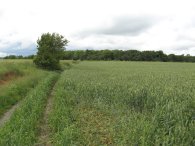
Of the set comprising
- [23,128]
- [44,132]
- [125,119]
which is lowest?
[44,132]

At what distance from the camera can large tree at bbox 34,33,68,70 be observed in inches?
2264

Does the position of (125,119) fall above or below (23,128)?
above

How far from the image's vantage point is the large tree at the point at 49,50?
2264 inches

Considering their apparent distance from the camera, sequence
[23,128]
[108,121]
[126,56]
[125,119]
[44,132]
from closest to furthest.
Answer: [23,128], [44,132], [125,119], [108,121], [126,56]

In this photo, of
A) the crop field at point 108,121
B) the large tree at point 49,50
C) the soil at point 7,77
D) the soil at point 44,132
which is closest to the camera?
the crop field at point 108,121

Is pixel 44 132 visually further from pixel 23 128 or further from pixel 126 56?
pixel 126 56

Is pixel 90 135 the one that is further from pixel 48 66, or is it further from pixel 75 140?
pixel 48 66

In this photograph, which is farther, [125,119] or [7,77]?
[7,77]

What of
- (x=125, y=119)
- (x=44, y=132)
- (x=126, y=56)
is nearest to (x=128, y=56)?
(x=126, y=56)

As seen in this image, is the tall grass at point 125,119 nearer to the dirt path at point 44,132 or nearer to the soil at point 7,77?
the dirt path at point 44,132

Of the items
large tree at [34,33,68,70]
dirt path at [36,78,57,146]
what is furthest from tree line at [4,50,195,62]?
dirt path at [36,78,57,146]

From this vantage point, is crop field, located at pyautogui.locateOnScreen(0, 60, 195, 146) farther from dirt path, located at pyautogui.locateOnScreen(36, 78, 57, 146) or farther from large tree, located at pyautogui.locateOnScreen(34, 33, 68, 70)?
large tree, located at pyautogui.locateOnScreen(34, 33, 68, 70)

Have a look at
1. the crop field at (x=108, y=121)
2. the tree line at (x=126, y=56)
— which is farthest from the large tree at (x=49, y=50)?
the tree line at (x=126, y=56)

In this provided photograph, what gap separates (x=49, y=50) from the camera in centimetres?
5844
